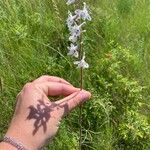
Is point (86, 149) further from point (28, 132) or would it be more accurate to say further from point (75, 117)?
point (28, 132)

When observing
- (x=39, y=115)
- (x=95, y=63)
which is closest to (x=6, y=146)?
(x=39, y=115)

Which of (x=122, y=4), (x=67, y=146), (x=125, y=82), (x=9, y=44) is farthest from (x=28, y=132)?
(x=122, y=4)

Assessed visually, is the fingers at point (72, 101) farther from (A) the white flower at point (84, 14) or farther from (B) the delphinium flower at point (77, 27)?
(A) the white flower at point (84, 14)

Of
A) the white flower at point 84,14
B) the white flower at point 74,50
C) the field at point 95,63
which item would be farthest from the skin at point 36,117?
the field at point 95,63

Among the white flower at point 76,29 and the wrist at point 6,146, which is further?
the white flower at point 76,29

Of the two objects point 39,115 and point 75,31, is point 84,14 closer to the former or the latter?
point 75,31

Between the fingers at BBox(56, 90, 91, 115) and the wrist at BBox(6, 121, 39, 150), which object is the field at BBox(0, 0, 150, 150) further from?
the wrist at BBox(6, 121, 39, 150)
